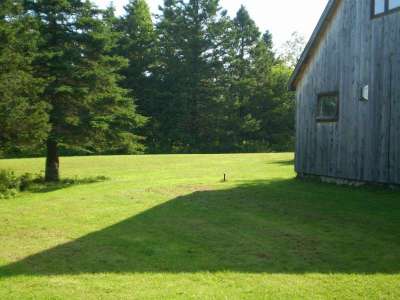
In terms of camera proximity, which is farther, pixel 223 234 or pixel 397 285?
pixel 223 234

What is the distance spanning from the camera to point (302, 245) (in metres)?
7.90

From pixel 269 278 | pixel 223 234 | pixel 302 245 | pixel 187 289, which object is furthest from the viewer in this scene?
pixel 223 234

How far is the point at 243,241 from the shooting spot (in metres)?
8.23

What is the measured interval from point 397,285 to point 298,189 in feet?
30.8

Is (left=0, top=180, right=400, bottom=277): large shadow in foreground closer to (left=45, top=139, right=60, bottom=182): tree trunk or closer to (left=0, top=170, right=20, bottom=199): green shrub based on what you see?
(left=0, top=170, right=20, bottom=199): green shrub

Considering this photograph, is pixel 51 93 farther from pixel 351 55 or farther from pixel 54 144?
pixel 351 55

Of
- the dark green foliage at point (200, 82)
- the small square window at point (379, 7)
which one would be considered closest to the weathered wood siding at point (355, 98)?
the small square window at point (379, 7)

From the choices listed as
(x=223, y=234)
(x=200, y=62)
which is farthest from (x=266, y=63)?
(x=223, y=234)

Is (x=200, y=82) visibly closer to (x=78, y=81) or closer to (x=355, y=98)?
(x=78, y=81)

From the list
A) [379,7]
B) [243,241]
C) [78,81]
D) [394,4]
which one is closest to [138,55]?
[78,81]

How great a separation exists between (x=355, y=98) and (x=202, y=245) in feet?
32.6

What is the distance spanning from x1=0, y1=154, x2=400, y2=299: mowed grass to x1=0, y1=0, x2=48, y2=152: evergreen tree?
2.23m

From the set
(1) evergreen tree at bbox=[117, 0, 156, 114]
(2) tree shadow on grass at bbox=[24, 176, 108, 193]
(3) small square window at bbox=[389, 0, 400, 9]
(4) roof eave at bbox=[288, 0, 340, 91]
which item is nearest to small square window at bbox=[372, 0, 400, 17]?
(3) small square window at bbox=[389, 0, 400, 9]

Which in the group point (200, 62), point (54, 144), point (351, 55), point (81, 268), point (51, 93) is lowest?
point (81, 268)
